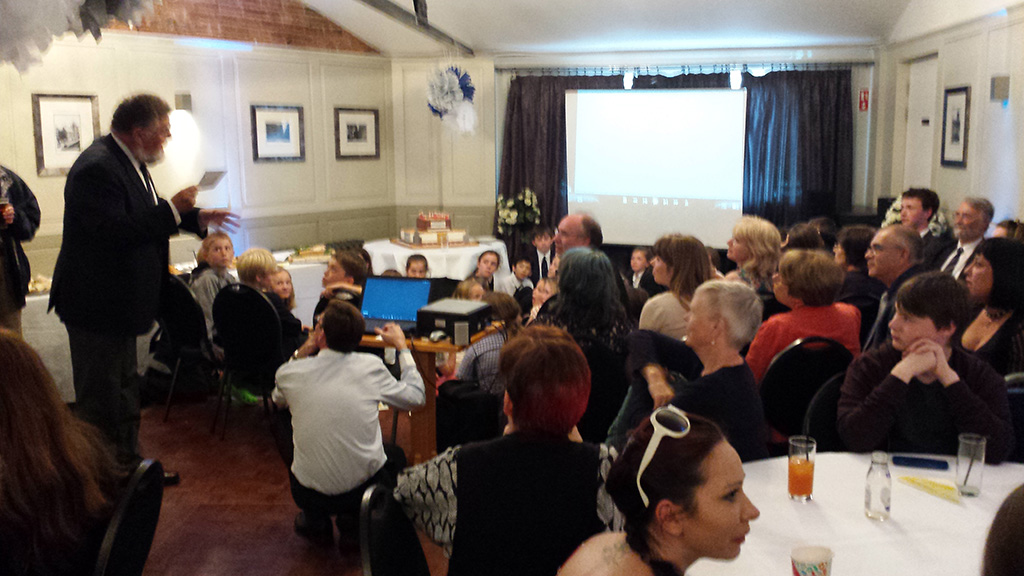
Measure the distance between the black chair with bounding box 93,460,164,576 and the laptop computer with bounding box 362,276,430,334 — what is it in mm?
2271

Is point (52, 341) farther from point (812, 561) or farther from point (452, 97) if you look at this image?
point (812, 561)

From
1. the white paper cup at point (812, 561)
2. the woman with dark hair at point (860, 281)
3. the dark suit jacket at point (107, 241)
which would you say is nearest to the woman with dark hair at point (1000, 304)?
the woman with dark hair at point (860, 281)

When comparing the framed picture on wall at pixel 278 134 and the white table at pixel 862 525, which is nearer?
the white table at pixel 862 525

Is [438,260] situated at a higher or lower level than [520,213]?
lower

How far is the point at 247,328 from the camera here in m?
4.51

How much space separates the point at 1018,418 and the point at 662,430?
1.64m

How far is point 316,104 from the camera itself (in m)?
8.19

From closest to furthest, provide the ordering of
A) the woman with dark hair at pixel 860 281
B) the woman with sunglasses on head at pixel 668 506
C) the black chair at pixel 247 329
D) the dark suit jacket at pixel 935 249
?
1. the woman with sunglasses on head at pixel 668 506
2. the woman with dark hair at pixel 860 281
3. the black chair at pixel 247 329
4. the dark suit jacket at pixel 935 249

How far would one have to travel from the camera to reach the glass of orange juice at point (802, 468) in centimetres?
212

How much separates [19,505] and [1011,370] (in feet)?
9.67

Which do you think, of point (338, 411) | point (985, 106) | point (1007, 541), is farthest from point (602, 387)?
point (985, 106)

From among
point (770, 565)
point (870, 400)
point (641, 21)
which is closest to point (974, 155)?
point (641, 21)

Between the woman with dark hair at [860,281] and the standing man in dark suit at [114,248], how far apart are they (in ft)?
9.41

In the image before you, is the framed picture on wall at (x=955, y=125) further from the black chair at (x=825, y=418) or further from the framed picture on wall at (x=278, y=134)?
the framed picture on wall at (x=278, y=134)
